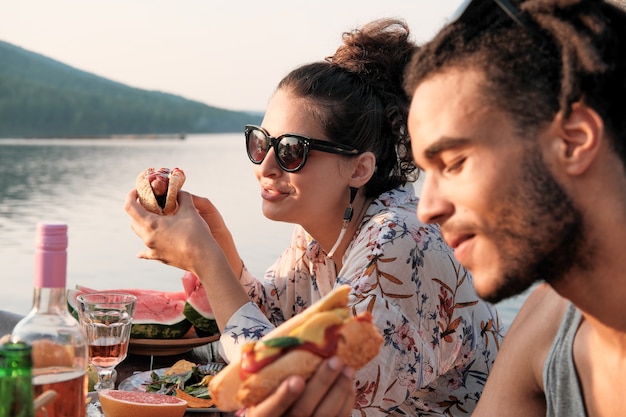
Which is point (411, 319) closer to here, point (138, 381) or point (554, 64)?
point (138, 381)

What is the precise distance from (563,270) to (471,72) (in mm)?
489

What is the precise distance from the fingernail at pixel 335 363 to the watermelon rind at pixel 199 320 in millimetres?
1491

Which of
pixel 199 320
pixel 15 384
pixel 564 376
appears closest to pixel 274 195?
pixel 199 320

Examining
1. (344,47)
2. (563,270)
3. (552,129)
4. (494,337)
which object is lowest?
(494,337)

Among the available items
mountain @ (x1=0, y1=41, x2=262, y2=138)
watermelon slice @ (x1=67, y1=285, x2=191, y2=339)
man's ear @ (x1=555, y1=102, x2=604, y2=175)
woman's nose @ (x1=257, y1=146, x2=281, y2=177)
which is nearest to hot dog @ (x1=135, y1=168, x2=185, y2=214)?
woman's nose @ (x1=257, y1=146, x2=281, y2=177)

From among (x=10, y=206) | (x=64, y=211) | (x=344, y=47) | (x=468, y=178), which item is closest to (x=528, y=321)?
(x=468, y=178)

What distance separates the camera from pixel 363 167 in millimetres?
3299

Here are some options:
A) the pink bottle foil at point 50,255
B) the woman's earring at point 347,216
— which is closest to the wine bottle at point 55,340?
the pink bottle foil at point 50,255

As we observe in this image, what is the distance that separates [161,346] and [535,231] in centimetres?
181

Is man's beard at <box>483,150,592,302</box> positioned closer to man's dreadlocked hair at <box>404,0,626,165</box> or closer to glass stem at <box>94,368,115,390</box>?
man's dreadlocked hair at <box>404,0,626,165</box>

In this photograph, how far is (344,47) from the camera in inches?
139

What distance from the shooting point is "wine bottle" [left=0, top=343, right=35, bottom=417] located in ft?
4.90

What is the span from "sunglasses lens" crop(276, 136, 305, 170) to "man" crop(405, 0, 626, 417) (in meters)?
1.33

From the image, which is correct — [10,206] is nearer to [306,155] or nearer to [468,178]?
[306,155]
